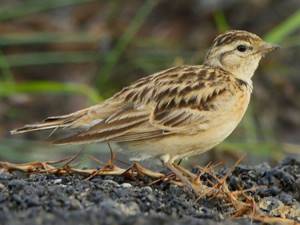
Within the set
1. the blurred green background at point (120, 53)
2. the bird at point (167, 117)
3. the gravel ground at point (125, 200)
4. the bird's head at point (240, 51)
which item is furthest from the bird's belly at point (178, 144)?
the blurred green background at point (120, 53)

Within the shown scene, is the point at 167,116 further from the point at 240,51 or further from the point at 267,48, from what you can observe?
the point at 267,48

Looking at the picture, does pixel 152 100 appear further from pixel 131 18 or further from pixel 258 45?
pixel 131 18

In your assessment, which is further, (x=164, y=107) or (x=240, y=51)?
(x=240, y=51)

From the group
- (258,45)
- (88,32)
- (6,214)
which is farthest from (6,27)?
(6,214)

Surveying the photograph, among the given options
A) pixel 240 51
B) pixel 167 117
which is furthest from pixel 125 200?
pixel 240 51

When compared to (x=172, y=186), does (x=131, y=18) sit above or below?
above

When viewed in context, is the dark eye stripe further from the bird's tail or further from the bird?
the bird's tail

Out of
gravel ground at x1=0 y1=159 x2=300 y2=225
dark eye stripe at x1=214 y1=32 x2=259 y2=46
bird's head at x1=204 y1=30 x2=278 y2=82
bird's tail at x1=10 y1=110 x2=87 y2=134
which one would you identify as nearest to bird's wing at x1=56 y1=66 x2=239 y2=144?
bird's tail at x1=10 y1=110 x2=87 y2=134
